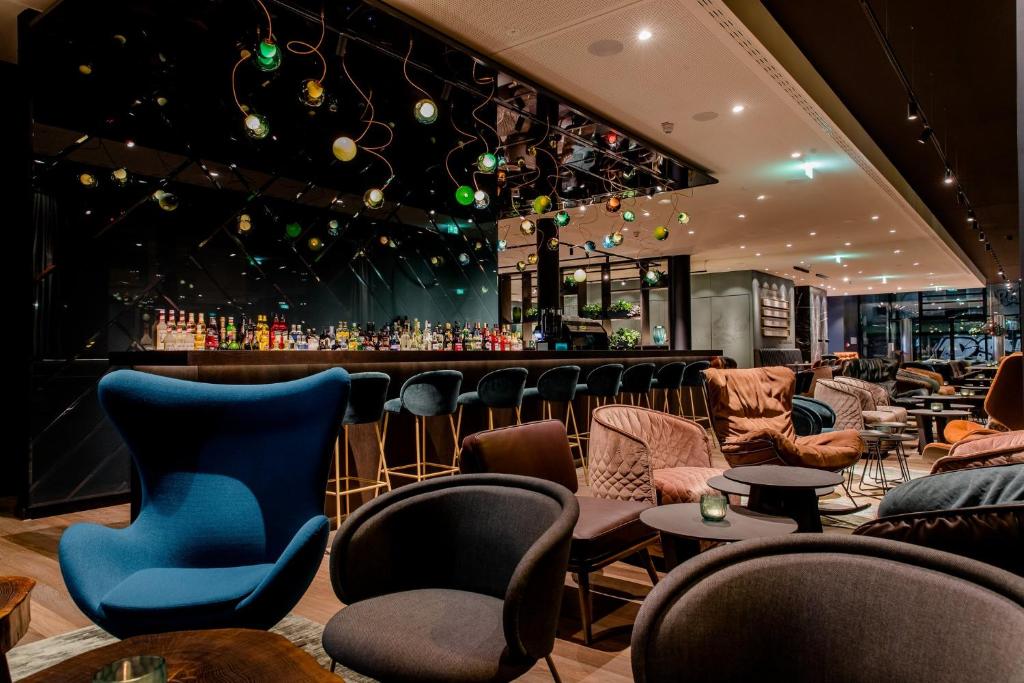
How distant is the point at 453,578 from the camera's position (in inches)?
73.7

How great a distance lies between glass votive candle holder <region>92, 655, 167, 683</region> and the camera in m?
0.94

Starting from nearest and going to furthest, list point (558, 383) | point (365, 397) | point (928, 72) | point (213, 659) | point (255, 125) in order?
1. point (213, 659)
2. point (365, 397)
3. point (255, 125)
4. point (558, 383)
5. point (928, 72)

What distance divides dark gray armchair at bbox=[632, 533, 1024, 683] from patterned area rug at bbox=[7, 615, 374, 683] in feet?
5.06

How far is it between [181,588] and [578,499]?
1411mm

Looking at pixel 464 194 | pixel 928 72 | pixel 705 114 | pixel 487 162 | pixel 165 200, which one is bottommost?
pixel 165 200

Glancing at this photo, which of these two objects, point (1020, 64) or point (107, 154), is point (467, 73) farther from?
point (1020, 64)

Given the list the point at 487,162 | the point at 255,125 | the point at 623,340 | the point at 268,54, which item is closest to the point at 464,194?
the point at 487,162

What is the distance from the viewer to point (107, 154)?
4.91 meters

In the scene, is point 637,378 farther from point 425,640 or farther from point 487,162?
point 425,640

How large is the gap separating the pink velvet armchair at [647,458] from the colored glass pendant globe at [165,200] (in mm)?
3773

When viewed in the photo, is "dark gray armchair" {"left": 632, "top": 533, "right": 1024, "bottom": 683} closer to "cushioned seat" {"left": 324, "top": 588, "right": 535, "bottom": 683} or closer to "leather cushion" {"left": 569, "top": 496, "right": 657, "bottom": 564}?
"cushioned seat" {"left": 324, "top": 588, "right": 535, "bottom": 683}

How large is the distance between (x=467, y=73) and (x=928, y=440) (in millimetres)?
5908

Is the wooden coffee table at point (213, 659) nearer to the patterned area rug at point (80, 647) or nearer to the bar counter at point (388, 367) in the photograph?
the patterned area rug at point (80, 647)

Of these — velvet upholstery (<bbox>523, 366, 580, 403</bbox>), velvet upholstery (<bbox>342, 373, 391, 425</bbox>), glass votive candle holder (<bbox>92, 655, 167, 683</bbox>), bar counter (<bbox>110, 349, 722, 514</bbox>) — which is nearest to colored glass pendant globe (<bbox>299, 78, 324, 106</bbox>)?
bar counter (<bbox>110, 349, 722, 514</bbox>)
